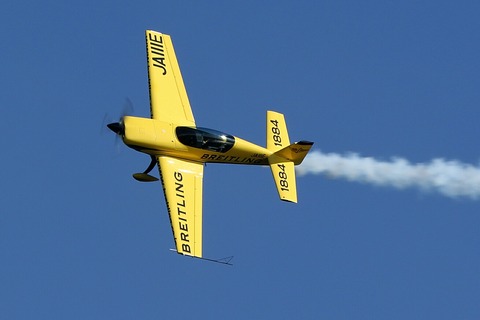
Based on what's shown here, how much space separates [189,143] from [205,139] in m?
0.70

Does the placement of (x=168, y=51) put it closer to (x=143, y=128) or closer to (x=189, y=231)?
(x=143, y=128)

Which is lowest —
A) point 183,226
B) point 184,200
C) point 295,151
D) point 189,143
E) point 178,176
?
point 183,226

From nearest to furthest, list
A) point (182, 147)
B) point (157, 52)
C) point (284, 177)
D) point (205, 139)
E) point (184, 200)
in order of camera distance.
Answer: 1. point (184, 200)
2. point (182, 147)
3. point (205, 139)
4. point (284, 177)
5. point (157, 52)

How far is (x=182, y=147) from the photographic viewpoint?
55.5 metres

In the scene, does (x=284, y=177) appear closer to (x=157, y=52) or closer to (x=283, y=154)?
(x=283, y=154)

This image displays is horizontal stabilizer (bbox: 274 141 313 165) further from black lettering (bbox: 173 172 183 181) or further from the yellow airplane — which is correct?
black lettering (bbox: 173 172 183 181)

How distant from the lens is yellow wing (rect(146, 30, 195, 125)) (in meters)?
56.4

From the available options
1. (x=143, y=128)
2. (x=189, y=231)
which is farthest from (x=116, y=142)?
(x=189, y=231)

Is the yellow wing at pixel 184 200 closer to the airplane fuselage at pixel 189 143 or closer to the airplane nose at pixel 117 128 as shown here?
the airplane fuselage at pixel 189 143

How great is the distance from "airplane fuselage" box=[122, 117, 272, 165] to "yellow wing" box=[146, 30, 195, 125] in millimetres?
757

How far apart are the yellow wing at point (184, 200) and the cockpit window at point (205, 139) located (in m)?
0.77

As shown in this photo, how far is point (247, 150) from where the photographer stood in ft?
187

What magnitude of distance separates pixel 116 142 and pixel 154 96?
2.77 metres

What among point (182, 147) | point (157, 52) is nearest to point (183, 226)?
point (182, 147)
